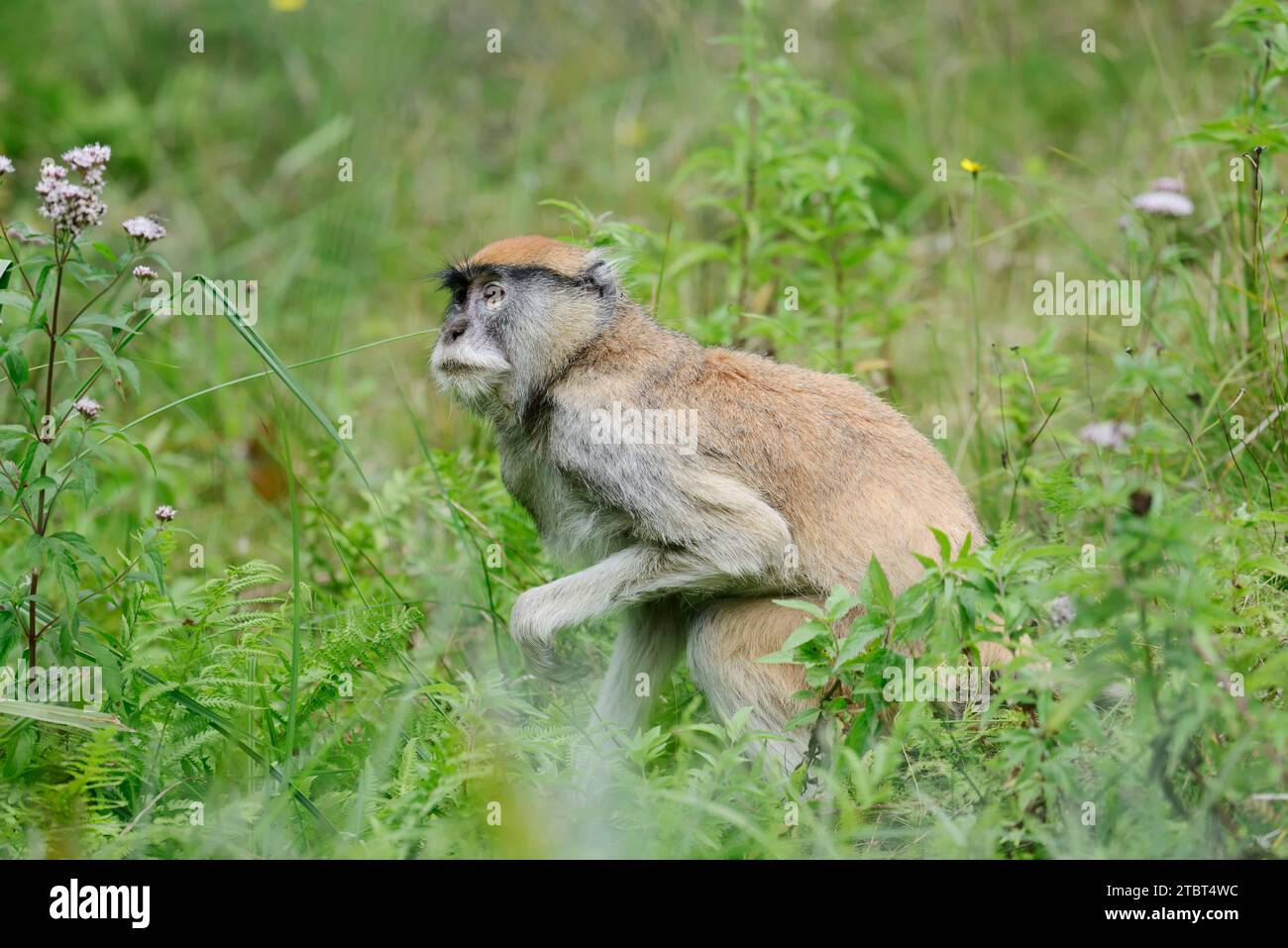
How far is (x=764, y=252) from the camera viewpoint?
226 inches

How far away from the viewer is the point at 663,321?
17.8ft

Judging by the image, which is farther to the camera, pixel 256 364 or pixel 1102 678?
pixel 256 364

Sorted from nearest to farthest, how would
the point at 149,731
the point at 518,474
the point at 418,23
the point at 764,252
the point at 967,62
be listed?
the point at 149,731 → the point at 518,474 → the point at 764,252 → the point at 967,62 → the point at 418,23

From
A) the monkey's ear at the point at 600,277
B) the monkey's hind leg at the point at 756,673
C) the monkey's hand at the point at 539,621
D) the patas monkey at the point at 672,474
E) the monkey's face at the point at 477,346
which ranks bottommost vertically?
the monkey's hind leg at the point at 756,673

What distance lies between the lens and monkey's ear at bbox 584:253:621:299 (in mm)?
4445

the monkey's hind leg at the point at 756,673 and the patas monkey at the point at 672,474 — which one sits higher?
the patas monkey at the point at 672,474

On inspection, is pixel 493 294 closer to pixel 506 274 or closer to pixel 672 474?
pixel 506 274

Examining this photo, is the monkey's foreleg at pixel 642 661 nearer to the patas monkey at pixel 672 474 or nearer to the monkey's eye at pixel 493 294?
the patas monkey at pixel 672 474

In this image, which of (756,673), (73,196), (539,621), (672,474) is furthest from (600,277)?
(73,196)

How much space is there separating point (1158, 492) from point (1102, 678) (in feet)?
1.43

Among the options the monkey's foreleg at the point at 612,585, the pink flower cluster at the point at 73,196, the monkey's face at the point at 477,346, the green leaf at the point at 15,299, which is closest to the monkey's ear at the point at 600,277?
the monkey's face at the point at 477,346

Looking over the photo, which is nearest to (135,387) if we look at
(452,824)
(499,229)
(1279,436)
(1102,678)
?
(452,824)

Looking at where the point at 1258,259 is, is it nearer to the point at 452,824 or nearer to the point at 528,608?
the point at 528,608

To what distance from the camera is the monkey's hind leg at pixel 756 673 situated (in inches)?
156
